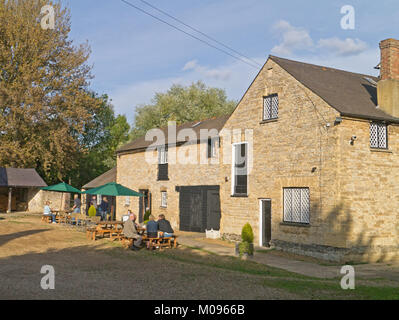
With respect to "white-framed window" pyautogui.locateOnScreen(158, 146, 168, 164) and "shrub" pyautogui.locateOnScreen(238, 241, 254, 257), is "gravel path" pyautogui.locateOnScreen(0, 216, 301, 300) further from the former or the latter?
"white-framed window" pyautogui.locateOnScreen(158, 146, 168, 164)

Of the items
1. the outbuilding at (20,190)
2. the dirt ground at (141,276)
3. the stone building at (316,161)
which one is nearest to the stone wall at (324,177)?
the stone building at (316,161)

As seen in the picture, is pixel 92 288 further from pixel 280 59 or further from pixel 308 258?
pixel 280 59

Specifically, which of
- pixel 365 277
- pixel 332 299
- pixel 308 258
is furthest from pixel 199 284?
pixel 308 258

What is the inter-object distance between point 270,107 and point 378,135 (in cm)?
496

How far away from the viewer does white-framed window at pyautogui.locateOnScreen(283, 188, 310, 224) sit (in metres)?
17.8

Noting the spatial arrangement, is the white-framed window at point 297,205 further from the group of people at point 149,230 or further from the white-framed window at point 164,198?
the white-framed window at point 164,198

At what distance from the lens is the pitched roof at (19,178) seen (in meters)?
34.1

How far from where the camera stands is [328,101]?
56.6 ft

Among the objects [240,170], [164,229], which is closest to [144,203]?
[240,170]

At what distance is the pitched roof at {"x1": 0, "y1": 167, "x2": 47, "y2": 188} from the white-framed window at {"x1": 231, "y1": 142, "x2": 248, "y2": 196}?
1967cm

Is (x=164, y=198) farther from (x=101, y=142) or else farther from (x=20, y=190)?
(x=101, y=142)

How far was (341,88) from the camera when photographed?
19469mm

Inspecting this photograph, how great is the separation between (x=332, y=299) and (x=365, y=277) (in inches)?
168

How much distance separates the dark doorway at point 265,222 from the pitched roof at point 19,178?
71.1 ft
